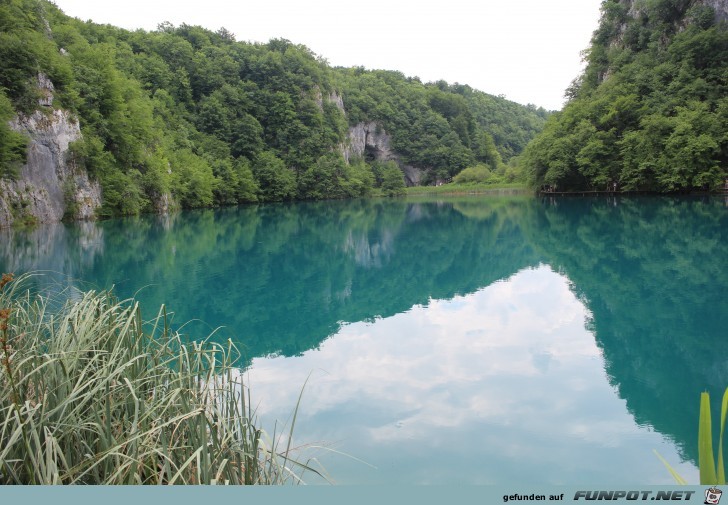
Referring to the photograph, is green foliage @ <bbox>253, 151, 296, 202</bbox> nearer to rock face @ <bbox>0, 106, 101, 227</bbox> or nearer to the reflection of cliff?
rock face @ <bbox>0, 106, 101, 227</bbox>

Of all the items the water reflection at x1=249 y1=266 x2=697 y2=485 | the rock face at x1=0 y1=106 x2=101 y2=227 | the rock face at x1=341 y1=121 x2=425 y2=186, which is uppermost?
the rock face at x1=341 y1=121 x2=425 y2=186

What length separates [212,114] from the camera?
58.3m

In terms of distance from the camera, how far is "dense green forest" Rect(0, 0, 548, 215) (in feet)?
99.1

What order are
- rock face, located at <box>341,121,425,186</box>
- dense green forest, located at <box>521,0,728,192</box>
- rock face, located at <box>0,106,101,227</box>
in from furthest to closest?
rock face, located at <box>341,121,425,186</box>
dense green forest, located at <box>521,0,728,192</box>
rock face, located at <box>0,106,101,227</box>

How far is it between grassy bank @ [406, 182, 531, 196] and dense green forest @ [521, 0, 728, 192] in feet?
53.2

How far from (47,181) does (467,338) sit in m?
26.0

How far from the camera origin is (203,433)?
2.23 metres

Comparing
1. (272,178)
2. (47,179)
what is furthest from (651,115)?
(47,179)

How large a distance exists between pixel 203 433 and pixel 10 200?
1051 inches

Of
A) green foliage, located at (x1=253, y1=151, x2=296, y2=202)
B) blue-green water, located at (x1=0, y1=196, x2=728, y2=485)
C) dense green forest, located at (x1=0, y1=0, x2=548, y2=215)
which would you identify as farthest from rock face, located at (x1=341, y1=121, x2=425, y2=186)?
blue-green water, located at (x1=0, y1=196, x2=728, y2=485)

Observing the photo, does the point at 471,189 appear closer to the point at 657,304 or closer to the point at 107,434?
the point at 657,304

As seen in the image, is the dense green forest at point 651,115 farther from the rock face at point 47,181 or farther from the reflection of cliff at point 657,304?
the rock face at point 47,181

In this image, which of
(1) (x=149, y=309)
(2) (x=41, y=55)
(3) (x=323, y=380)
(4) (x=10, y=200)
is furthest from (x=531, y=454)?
(2) (x=41, y=55)

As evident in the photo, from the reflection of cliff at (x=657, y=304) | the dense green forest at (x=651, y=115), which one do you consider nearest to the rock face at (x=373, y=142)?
the dense green forest at (x=651, y=115)
